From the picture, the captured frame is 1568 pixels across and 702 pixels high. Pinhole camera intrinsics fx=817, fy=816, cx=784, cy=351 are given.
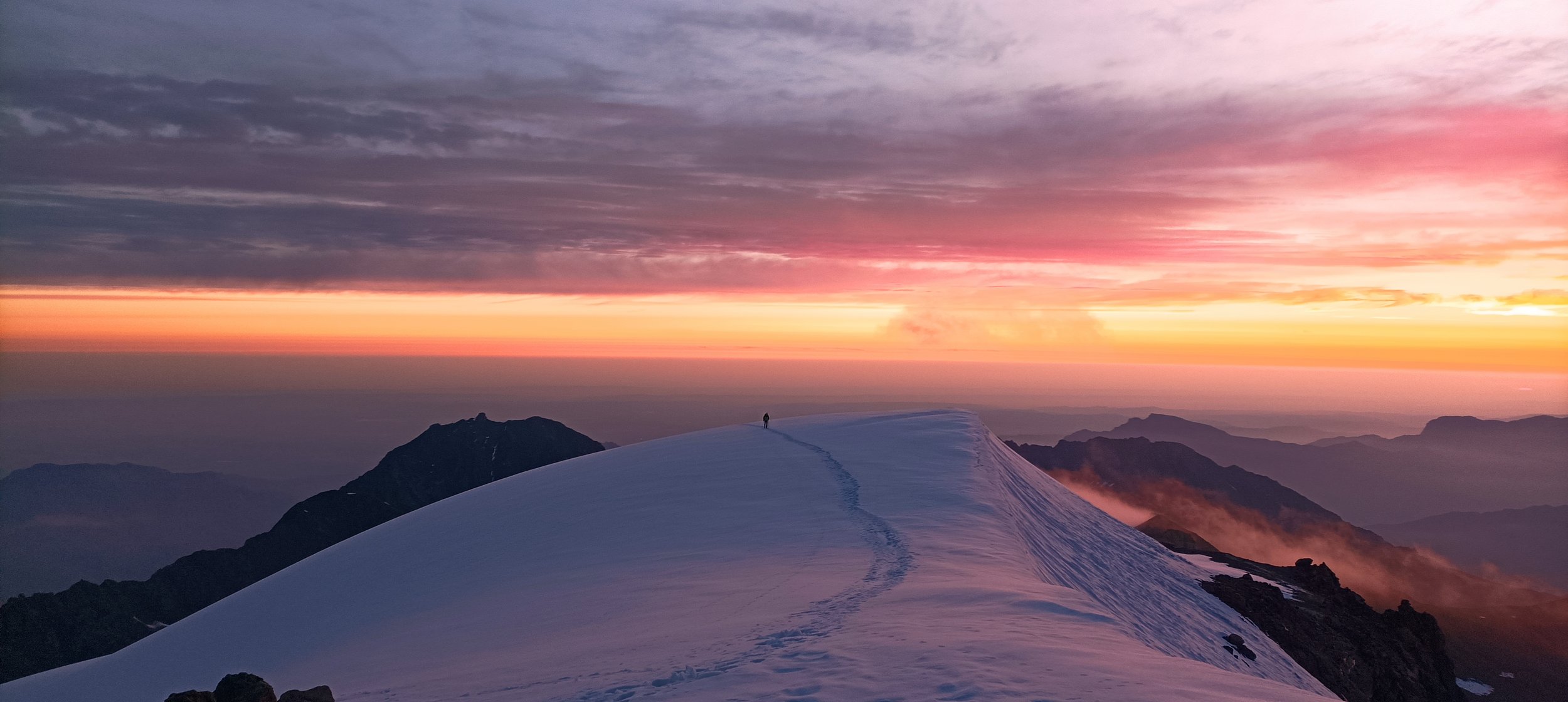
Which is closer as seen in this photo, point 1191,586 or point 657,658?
point 657,658

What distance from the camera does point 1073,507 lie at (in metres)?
32.6

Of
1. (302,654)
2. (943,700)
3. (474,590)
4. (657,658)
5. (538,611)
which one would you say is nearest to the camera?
(943,700)

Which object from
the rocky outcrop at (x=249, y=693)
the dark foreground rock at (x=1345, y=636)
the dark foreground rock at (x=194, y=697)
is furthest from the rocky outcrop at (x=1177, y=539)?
the dark foreground rock at (x=194, y=697)

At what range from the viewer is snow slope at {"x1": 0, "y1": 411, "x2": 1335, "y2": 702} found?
10438 millimetres

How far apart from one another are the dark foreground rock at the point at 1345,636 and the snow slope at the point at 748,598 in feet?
8.63

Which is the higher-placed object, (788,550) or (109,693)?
(788,550)

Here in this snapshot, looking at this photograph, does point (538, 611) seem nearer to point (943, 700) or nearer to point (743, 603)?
point (743, 603)

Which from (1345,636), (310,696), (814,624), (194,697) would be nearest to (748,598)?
(814,624)

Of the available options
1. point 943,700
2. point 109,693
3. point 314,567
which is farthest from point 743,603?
point 314,567

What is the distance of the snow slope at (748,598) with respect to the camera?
10438 millimetres

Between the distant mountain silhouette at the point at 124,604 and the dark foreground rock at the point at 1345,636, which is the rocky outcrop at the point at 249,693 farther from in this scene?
the distant mountain silhouette at the point at 124,604

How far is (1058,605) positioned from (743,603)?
5.43 metres

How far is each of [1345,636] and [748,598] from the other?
33956 millimetres

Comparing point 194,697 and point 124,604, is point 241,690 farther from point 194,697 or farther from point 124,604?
point 124,604
